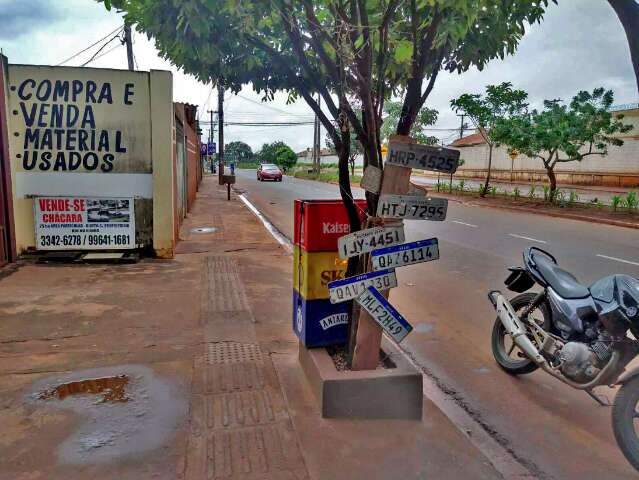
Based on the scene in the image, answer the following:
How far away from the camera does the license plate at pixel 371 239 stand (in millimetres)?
3188

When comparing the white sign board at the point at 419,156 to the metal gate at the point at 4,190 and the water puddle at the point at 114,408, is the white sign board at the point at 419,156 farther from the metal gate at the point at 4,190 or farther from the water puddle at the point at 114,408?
the metal gate at the point at 4,190

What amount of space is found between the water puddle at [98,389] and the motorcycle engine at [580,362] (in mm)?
2939

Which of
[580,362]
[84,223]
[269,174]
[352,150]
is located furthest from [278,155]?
[580,362]

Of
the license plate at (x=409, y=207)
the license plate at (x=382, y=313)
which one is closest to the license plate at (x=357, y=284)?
the license plate at (x=382, y=313)

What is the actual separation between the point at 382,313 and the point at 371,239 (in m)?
0.47

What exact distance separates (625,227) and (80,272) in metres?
13.9

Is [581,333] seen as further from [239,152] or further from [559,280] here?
[239,152]

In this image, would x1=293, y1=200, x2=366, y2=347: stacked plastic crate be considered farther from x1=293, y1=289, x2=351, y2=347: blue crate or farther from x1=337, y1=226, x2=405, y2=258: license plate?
x1=337, y1=226, x2=405, y2=258: license plate

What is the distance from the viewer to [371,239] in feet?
10.5

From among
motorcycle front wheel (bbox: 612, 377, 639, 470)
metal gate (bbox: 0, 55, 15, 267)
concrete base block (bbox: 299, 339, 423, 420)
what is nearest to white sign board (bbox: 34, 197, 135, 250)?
metal gate (bbox: 0, 55, 15, 267)

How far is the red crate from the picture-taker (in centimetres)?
370

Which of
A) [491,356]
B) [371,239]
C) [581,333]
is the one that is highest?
[371,239]

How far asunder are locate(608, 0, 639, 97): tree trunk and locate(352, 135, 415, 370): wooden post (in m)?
1.74

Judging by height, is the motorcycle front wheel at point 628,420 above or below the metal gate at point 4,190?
below
